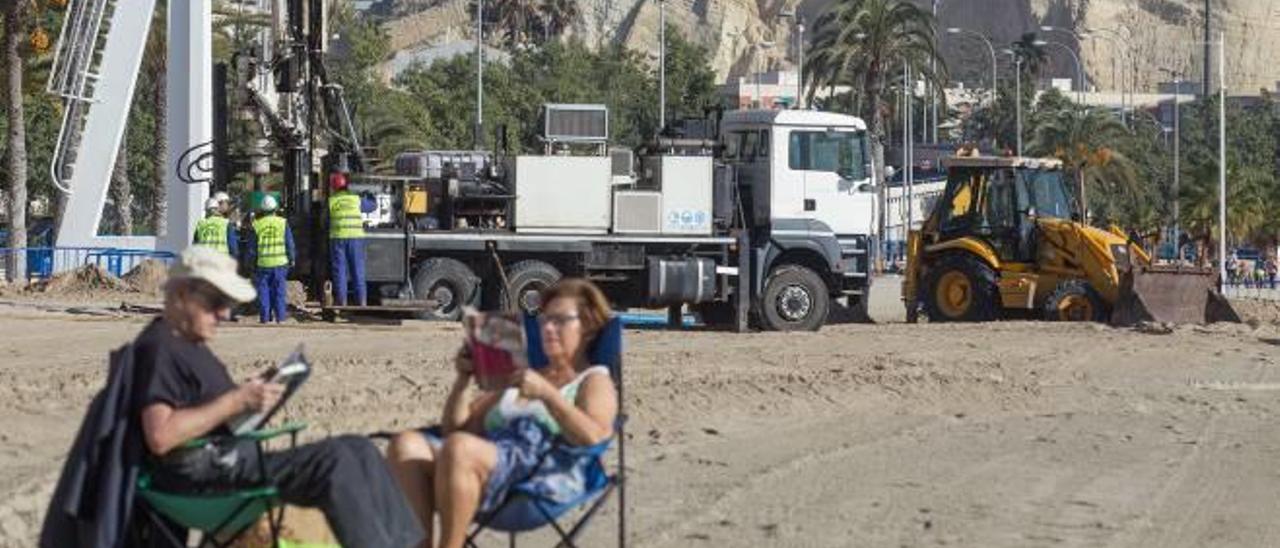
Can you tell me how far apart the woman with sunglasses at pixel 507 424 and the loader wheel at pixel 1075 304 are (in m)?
19.9

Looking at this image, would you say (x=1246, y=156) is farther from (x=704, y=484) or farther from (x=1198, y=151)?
(x=704, y=484)

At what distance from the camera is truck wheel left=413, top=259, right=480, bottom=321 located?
24969mm

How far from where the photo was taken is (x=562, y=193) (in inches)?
1002

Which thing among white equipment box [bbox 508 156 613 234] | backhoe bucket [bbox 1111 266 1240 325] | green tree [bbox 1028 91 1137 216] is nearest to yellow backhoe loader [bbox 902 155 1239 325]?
backhoe bucket [bbox 1111 266 1240 325]

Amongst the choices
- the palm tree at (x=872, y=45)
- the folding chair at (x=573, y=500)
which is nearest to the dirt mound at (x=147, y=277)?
the folding chair at (x=573, y=500)

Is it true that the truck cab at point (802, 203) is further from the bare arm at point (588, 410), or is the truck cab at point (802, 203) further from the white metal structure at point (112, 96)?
the bare arm at point (588, 410)

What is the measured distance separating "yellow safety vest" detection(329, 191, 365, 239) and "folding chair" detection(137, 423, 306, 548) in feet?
52.8

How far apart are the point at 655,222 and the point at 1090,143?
210 feet

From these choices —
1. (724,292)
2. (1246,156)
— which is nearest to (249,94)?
(724,292)

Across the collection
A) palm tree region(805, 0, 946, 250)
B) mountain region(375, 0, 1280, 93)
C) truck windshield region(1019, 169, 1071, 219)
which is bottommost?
truck windshield region(1019, 169, 1071, 219)

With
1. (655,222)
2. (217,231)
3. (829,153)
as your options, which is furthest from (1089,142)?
(217,231)

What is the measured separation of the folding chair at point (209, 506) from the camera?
7441 millimetres

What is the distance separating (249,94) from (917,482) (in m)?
14.7

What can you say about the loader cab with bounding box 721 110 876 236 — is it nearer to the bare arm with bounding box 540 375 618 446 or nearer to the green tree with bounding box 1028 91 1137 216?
the bare arm with bounding box 540 375 618 446
